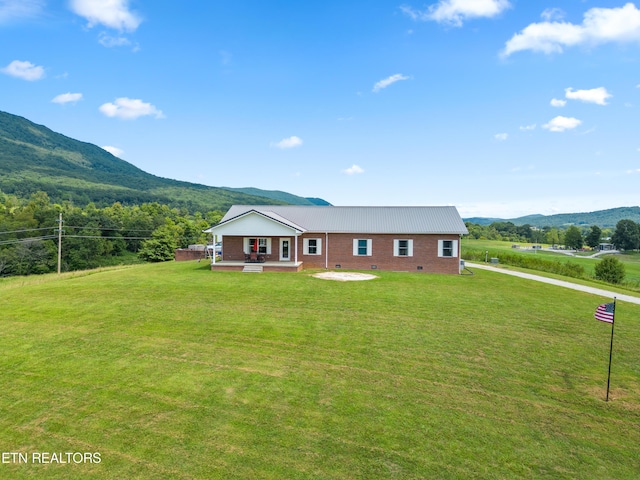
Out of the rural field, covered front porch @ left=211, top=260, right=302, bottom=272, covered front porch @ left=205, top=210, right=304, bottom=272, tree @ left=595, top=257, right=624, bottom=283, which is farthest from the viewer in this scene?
the rural field

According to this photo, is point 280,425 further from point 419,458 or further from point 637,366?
point 637,366

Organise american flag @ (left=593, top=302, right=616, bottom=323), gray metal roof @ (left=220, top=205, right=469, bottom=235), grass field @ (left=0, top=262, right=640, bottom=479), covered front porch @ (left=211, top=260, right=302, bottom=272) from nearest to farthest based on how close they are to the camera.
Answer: grass field @ (left=0, top=262, right=640, bottom=479) < american flag @ (left=593, top=302, right=616, bottom=323) < covered front porch @ (left=211, top=260, right=302, bottom=272) < gray metal roof @ (left=220, top=205, right=469, bottom=235)

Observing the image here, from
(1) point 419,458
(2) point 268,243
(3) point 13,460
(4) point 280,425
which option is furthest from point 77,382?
(2) point 268,243

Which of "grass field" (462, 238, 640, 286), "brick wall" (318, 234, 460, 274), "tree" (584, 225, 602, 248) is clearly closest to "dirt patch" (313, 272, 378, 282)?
"brick wall" (318, 234, 460, 274)

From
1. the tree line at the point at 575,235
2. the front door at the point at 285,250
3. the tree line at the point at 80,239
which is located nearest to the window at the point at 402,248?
the front door at the point at 285,250

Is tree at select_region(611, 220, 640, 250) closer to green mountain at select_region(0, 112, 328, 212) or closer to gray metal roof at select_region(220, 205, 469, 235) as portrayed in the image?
gray metal roof at select_region(220, 205, 469, 235)

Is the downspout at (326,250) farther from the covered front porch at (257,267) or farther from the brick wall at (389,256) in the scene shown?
the covered front porch at (257,267)

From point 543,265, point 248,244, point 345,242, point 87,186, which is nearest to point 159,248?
point 248,244
